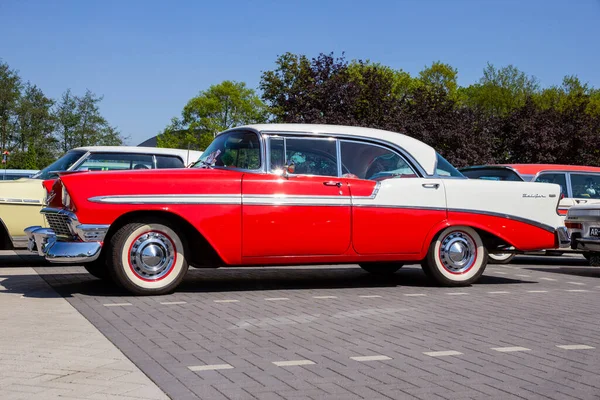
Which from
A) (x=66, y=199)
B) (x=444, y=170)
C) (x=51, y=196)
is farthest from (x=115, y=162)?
(x=444, y=170)

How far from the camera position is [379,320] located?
695 cm

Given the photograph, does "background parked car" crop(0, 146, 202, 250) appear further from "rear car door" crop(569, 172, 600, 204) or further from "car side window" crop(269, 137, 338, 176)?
"rear car door" crop(569, 172, 600, 204)

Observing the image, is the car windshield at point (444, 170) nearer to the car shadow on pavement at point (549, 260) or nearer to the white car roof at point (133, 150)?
the white car roof at point (133, 150)

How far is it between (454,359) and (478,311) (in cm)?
236

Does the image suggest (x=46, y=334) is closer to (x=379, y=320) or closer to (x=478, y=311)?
(x=379, y=320)

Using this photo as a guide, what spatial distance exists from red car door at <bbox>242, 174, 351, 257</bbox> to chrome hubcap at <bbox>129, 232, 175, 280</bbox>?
81 cm

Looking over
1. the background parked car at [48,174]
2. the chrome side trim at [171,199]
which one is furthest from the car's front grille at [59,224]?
the background parked car at [48,174]

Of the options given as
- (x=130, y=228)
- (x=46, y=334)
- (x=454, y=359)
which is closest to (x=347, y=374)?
(x=454, y=359)

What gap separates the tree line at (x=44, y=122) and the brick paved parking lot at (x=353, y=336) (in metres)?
56.7

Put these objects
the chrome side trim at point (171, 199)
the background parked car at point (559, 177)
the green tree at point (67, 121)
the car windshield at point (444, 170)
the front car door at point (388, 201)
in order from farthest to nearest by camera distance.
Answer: the green tree at point (67, 121)
the background parked car at point (559, 177)
the car windshield at point (444, 170)
the front car door at point (388, 201)
the chrome side trim at point (171, 199)

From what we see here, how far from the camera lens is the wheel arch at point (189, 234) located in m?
8.07

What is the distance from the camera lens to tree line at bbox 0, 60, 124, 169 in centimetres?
6431

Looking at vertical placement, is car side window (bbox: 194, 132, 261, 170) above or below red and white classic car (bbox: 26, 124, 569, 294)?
above

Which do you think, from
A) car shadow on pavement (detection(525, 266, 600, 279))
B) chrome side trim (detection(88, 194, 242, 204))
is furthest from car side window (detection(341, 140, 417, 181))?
car shadow on pavement (detection(525, 266, 600, 279))
